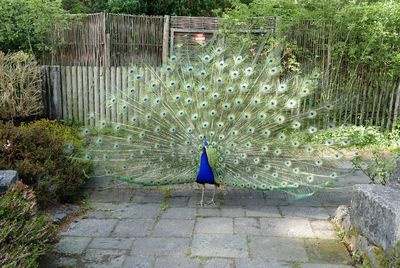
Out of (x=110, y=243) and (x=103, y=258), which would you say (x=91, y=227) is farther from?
(x=103, y=258)

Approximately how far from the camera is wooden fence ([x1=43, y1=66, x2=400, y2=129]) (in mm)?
8469

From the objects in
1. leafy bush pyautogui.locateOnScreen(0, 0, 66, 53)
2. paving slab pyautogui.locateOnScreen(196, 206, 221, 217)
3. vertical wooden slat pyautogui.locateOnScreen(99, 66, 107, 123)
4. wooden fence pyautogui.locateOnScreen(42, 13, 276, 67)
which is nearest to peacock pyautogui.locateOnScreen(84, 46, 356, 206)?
paving slab pyautogui.locateOnScreen(196, 206, 221, 217)

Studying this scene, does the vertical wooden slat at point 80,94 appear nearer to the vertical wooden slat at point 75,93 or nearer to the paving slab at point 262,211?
the vertical wooden slat at point 75,93

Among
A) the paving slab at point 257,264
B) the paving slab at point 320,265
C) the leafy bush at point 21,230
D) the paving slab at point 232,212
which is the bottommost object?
the paving slab at point 232,212

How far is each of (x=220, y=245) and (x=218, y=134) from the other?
1.40m

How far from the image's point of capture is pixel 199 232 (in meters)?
4.50

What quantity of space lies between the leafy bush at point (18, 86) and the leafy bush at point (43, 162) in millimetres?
2275

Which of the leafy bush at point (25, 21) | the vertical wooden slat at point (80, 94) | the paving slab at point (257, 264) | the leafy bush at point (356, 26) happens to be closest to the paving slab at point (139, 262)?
the paving slab at point (257, 264)

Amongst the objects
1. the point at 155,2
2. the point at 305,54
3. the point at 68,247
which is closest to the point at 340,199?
the point at 68,247

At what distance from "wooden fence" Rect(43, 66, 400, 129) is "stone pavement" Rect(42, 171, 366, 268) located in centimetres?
326

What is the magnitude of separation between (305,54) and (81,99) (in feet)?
14.5

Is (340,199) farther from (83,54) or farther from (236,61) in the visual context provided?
(83,54)

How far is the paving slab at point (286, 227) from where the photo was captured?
4480mm

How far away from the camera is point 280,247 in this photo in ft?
13.8
